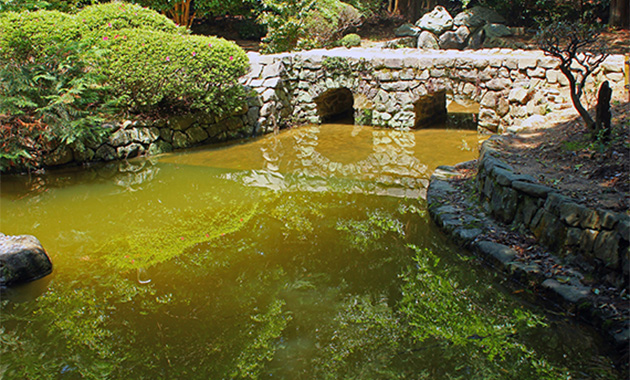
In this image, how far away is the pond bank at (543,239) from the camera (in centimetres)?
367

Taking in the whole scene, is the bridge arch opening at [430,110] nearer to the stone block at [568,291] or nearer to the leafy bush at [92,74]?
the leafy bush at [92,74]

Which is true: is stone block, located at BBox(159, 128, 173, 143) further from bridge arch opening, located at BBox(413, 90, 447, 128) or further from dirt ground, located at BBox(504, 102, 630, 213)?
dirt ground, located at BBox(504, 102, 630, 213)

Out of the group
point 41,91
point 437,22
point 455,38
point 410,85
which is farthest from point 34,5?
point 455,38

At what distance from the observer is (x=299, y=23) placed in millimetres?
13906

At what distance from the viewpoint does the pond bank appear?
12.0ft

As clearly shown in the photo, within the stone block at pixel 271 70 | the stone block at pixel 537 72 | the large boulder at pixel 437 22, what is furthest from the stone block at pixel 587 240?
the large boulder at pixel 437 22

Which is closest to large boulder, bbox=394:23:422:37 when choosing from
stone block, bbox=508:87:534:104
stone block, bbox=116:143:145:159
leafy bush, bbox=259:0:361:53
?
leafy bush, bbox=259:0:361:53

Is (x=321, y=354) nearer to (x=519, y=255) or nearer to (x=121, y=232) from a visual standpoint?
(x=519, y=255)

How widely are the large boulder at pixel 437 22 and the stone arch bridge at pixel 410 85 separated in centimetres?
557

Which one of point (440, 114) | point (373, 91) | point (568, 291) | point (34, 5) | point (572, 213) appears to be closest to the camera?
point (568, 291)

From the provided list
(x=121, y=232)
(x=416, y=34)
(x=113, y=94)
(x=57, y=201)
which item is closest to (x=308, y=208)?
(x=121, y=232)

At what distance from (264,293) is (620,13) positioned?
49.8 feet

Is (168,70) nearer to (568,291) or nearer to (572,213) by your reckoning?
(572,213)

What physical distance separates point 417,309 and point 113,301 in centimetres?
281
